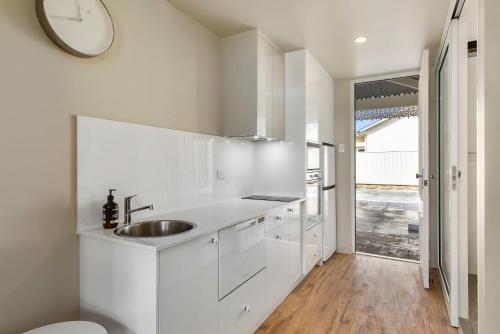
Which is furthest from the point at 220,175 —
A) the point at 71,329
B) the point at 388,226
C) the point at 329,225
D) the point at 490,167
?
the point at 388,226

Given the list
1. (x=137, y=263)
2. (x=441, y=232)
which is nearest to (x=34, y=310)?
(x=137, y=263)

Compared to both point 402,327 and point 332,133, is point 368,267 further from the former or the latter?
point 332,133

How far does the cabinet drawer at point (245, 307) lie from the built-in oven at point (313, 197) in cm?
98

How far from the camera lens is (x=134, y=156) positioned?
1.76m

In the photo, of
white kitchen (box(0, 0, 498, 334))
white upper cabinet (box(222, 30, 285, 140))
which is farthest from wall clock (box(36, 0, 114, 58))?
white upper cabinet (box(222, 30, 285, 140))

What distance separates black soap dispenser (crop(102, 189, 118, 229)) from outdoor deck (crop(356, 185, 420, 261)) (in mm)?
3337

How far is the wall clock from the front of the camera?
52.6 inches

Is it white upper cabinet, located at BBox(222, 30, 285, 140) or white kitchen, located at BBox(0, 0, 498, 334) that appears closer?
white kitchen, located at BBox(0, 0, 498, 334)

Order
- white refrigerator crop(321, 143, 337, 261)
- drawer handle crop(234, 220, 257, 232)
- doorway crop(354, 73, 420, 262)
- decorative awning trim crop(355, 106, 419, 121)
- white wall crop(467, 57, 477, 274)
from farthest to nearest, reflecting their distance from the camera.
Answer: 1. decorative awning trim crop(355, 106, 419, 121)
2. doorway crop(354, 73, 420, 262)
3. white refrigerator crop(321, 143, 337, 261)
4. white wall crop(467, 57, 477, 274)
5. drawer handle crop(234, 220, 257, 232)

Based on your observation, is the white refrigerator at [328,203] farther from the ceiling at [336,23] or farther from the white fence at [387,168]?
the white fence at [387,168]

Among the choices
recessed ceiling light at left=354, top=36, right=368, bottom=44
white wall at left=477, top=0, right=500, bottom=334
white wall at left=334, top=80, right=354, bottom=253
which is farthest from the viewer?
white wall at left=334, top=80, right=354, bottom=253

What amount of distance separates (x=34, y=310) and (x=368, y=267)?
3.11 metres

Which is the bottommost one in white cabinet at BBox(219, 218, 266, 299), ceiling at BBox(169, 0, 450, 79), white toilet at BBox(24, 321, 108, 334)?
white toilet at BBox(24, 321, 108, 334)

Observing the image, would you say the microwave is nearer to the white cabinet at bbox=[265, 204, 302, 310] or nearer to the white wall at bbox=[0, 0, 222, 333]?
the white cabinet at bbox=[265, 204, 302, 310]
